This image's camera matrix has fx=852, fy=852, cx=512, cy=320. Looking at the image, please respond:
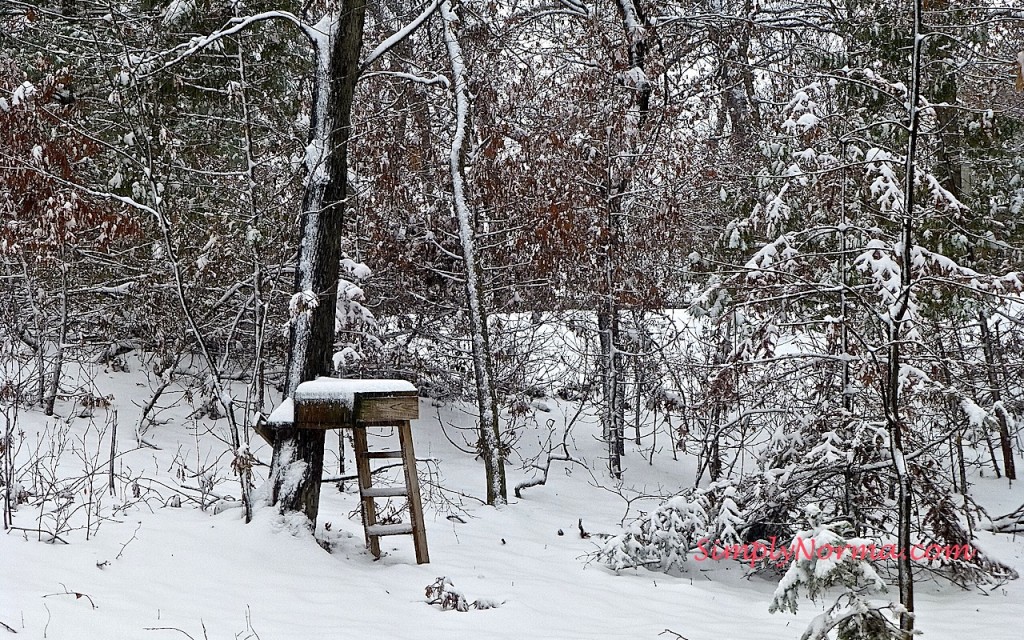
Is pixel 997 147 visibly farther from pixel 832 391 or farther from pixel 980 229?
pixel 832 391

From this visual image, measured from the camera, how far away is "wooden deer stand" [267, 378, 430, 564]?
5.98m

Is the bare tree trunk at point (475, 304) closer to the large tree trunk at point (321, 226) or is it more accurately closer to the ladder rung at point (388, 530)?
the large tree trunk at point (321, 226)

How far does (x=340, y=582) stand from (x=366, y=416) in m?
1.16

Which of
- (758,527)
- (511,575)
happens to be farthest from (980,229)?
(511,575)

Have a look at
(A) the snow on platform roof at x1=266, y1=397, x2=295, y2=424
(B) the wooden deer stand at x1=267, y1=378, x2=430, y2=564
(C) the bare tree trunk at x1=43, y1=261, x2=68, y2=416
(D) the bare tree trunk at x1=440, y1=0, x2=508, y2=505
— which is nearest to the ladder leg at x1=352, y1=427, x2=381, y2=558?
(B) the wooden deer stand at x1=267, y1=378, x2=430, y2=564

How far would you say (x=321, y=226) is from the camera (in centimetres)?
673

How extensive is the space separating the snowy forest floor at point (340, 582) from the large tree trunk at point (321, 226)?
0.55 metres

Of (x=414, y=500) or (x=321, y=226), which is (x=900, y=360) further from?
(x=321, y=226)

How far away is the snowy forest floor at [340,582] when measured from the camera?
4.30 metres

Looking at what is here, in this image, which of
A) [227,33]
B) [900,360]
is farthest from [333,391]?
[900,360]

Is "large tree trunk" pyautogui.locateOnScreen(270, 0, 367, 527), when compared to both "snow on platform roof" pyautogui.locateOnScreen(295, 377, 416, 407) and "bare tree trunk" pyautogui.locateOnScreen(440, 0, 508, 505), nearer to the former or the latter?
"snow on platform roof" pyautogui.locateOnScreen(295, 377, 416, 407)

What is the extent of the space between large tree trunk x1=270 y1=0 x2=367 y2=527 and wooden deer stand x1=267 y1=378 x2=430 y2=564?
0.33 meters

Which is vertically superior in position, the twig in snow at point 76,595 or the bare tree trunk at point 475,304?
the bare tree trunk at point 475,304

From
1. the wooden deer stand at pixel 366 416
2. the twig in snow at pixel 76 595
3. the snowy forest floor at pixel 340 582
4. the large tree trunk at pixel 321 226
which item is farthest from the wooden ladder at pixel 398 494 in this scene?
the twig in snow at pixel 76 595
